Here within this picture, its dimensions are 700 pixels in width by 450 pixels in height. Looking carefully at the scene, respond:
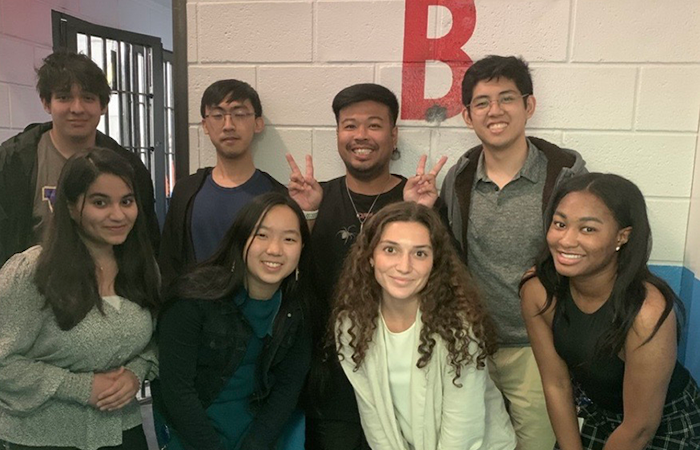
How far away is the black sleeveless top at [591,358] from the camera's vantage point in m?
1.44

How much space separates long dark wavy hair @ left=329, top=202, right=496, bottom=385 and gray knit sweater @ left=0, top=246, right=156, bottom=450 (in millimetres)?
598

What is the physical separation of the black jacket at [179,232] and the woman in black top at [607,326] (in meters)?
0.98

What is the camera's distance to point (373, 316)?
1.55 m

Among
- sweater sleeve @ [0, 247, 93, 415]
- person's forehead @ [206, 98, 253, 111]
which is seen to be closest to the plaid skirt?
sweater sleeve @ [0, 247, 93, 415]

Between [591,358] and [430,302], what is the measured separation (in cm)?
45


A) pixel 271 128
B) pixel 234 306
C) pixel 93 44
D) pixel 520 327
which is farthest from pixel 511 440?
pixel 93 44

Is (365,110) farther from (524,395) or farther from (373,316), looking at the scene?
(524,395)

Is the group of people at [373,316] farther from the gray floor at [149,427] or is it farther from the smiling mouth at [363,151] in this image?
the gray floor at [149,427]

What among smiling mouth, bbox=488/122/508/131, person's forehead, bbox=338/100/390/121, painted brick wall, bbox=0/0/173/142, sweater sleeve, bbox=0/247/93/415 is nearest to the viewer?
sweater sleeve, bbox=0/247/93/415

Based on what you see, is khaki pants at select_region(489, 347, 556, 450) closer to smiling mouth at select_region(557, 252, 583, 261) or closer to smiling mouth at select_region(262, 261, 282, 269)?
smiling mouth at select_region(557, 252, 583, 261)

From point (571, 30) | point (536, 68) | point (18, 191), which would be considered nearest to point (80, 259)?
point (18, 191)

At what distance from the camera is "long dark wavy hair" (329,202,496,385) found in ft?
4.86

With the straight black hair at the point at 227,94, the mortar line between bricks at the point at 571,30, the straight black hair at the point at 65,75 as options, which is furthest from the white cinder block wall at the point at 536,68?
the straight black hair at the point at 65,75

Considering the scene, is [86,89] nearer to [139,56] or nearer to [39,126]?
[39,126]
